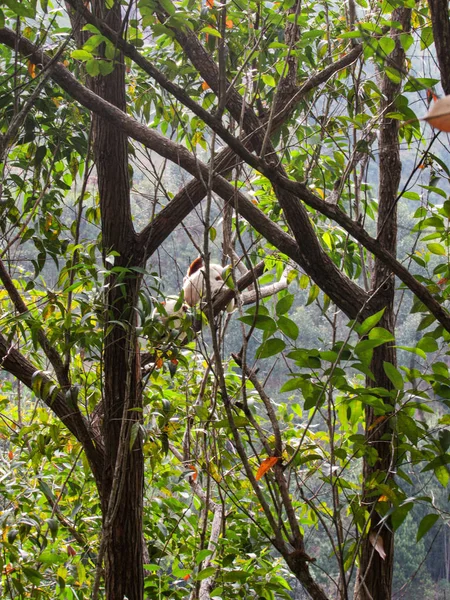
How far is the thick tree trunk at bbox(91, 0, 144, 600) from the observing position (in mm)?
1331

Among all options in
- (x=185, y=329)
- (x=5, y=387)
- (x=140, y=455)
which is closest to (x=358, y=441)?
(x=185, y=329)

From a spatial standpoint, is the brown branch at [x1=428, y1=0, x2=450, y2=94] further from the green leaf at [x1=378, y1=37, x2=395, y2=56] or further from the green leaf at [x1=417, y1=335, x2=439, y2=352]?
the green leaf at [x1=417, y1=335, x2=439, y2=352]

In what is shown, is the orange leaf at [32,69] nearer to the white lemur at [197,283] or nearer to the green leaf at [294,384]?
the white lemur at [197,283]

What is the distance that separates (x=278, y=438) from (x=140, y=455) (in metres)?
0.70

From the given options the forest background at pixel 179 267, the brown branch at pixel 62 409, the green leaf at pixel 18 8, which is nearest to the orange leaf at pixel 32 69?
the forest background at pixel 179 267

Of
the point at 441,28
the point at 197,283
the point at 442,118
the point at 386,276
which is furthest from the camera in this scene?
the point at 197,283

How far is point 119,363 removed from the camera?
1.40 meters

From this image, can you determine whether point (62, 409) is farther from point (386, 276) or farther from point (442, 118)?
point (442, 118)

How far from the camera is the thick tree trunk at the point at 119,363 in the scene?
133 centimetres

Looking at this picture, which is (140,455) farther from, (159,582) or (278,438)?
(278,438)

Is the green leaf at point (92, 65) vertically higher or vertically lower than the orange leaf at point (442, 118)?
higher

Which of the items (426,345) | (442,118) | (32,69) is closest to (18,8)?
(32,69)

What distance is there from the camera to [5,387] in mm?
1992

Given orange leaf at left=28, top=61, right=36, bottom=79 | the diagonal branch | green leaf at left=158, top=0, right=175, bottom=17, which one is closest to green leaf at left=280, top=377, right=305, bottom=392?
the diagonal branch
